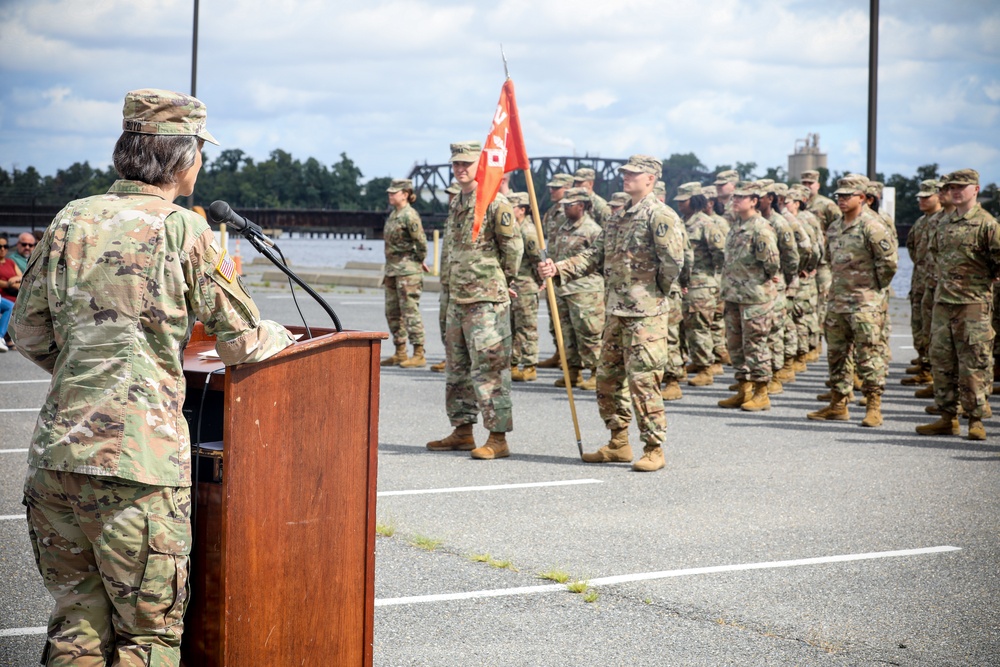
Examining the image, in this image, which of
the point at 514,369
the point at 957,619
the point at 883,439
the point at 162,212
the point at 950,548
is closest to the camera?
the point at 162,212

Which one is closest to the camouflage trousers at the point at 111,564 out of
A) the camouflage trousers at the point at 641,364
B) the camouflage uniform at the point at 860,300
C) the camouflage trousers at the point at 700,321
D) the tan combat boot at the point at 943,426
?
the camouflage trousers at the point at 641,364

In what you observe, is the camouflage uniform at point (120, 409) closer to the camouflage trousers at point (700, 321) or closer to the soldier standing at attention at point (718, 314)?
the camouflage trousers at point (700, 321)

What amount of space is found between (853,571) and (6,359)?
10.9 metres

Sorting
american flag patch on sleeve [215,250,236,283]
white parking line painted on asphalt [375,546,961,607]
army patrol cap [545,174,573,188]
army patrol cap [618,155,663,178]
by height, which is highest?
army patrol cap [545,174,573,188]

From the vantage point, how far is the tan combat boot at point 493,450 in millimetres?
7711

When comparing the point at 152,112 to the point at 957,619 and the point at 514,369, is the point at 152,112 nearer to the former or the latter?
the point at 957,619

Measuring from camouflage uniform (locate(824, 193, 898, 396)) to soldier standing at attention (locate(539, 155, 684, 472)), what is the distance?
9.17ft

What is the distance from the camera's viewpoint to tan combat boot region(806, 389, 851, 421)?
9844 millimetres

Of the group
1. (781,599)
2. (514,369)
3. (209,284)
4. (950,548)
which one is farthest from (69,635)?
(514,369)

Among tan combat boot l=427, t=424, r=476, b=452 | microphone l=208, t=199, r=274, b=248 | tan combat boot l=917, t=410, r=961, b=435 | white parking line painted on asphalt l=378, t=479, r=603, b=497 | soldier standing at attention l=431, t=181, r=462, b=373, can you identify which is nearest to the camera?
microphone l=208, t=199, r=274, b=248

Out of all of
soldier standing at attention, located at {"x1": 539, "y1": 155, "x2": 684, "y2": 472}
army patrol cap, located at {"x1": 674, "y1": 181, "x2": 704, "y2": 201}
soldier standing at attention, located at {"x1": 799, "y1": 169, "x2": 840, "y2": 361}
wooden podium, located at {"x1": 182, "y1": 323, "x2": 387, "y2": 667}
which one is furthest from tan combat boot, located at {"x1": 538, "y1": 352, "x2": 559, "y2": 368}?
wooden podium, located at {"x1": 182, "y1": 323, "x2": 387, "y2": 667}

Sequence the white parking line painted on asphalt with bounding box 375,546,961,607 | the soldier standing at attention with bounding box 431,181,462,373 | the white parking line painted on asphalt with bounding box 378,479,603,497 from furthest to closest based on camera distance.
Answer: the soldier standing at attention with bounding box 431,181,462,373 → the white parking line painted on asphalt with bounding box 378,479,603,497 → the white parking line painted on asphalt with bounding box 375,546,961,607

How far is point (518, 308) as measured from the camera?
41.7 feet

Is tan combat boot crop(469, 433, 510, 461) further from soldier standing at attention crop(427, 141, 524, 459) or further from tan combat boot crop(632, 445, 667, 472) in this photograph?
tan combat boot crop(632, 445, 667, 472)
